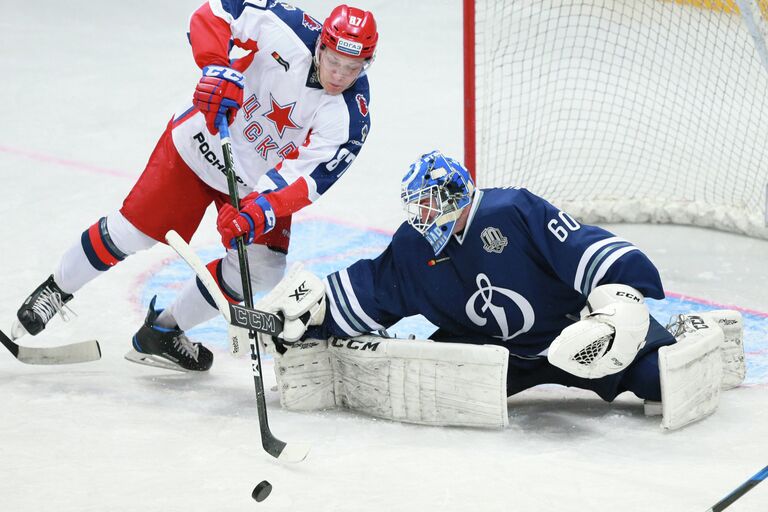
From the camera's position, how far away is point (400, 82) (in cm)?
656

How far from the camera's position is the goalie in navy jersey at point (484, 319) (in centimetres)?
256

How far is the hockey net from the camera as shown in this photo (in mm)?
4715

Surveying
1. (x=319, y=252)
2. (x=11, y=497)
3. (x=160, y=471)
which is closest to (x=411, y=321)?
(x=319, y=252)

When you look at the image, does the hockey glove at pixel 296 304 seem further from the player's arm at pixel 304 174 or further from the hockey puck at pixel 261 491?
the hockey puck at pixel 261 491

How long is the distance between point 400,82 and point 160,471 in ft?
15.0

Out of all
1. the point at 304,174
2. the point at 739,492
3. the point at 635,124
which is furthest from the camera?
the point at 635,124

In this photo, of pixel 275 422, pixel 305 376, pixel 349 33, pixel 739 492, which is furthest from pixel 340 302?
pixel 739 492

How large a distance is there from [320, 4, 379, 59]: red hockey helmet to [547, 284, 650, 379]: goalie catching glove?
3.01 ft

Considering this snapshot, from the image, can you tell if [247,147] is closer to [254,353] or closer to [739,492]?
[254,353]

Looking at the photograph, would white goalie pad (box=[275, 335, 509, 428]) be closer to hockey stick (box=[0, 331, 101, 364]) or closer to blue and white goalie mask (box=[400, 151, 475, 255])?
blue and white goalie mask (box=[400, 151, 475, 255])

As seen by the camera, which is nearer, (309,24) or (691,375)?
(691,375)

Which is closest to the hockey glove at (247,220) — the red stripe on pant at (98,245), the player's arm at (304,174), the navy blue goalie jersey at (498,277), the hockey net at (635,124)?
the player's arm at (304,174)

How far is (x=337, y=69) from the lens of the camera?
2957 mm

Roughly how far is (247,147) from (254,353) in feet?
2.26
